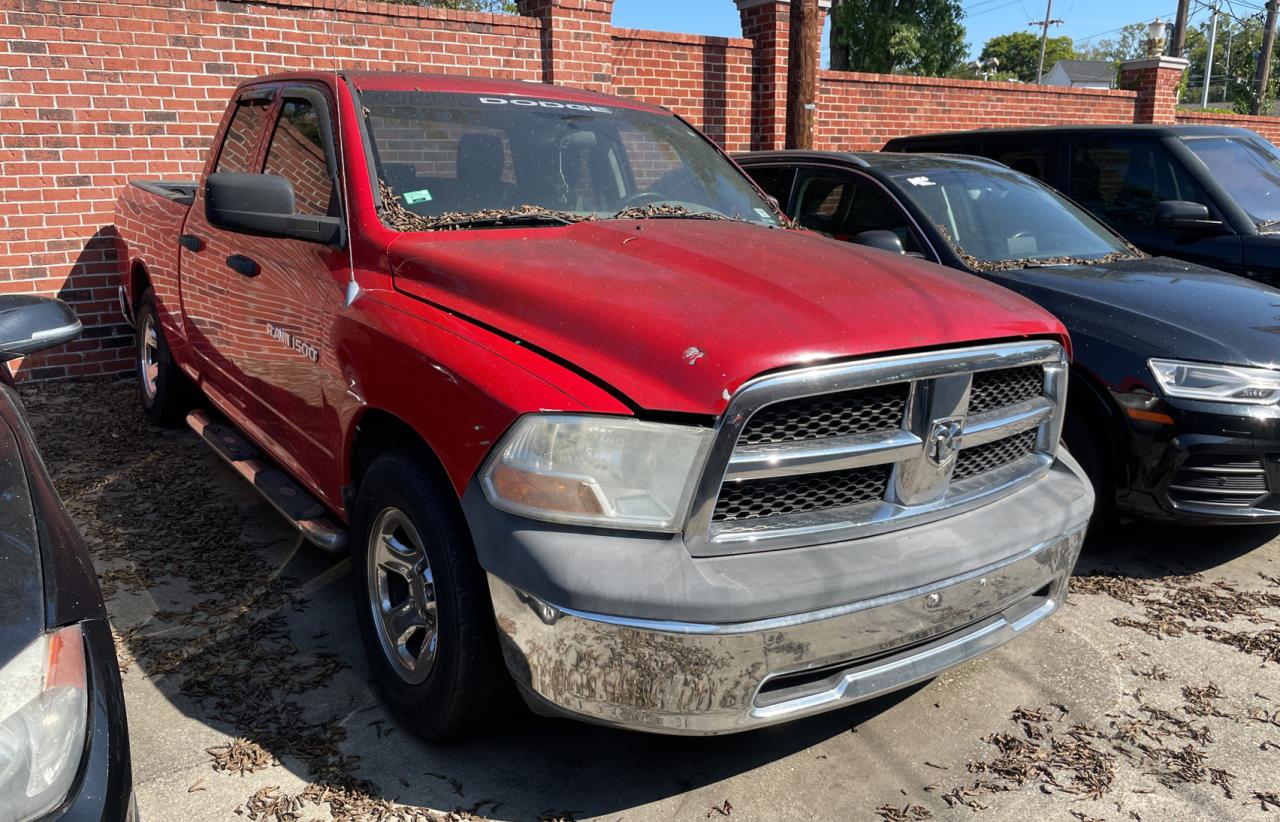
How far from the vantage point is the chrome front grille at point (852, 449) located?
2.21 meters

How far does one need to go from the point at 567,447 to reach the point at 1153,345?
291 centimetres

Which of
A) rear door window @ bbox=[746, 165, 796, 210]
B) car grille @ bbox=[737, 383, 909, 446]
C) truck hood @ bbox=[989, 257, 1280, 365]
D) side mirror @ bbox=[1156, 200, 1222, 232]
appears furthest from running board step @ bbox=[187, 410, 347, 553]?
side mirror @ bbox=[1156, 200, 1222, 232]

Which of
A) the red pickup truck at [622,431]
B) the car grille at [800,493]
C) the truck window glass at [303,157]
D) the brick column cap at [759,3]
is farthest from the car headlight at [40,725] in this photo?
the brick column cap at [759,3]

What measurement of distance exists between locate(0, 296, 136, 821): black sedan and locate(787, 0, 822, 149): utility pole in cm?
891

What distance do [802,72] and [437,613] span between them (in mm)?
8472

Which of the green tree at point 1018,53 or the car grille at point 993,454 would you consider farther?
the green tree at point 1018,53

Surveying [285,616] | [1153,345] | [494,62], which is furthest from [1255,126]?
[285,616]

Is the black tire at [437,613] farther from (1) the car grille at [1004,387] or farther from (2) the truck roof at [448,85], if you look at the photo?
(2) the truck roof at [448,85]

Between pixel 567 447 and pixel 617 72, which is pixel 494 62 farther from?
pixel 567 447

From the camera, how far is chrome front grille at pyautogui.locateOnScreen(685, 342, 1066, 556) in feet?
7.25

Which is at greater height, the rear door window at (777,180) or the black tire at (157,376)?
the rear door window at (777,180)

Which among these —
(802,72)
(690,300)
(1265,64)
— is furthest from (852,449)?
(1265,64)

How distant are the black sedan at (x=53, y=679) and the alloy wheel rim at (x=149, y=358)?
3986 mm

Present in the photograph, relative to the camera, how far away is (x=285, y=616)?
3578 millimetres
